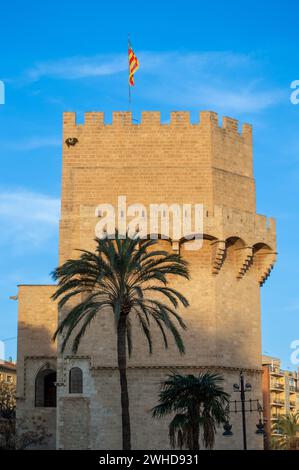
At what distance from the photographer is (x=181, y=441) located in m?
39.3

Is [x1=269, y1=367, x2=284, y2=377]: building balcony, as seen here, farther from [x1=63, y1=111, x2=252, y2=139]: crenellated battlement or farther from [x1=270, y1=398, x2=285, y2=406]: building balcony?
[x1=63, y1=111, x2=252, y2=139]: crenellated battlement

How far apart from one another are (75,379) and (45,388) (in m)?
7.96

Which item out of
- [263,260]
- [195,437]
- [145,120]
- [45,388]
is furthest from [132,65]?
[195,437]

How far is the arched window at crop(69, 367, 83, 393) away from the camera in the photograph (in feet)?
151

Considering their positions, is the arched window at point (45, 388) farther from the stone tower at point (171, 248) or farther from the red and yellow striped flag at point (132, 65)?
the red and yellow striped flag at point (132, 65)

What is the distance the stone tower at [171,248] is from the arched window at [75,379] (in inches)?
8.9

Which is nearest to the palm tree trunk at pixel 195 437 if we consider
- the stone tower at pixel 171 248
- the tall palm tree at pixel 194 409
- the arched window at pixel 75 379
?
the tall palm tree at pixel 194 409

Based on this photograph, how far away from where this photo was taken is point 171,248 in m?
46.9

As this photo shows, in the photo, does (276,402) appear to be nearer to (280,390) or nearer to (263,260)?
(280,390)
